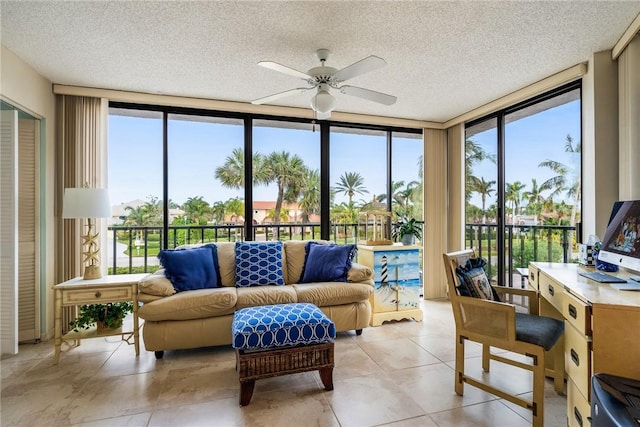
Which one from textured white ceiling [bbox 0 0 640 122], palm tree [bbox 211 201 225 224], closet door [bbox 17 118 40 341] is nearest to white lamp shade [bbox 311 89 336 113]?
textured white ceiling [bbox 0 0 640 122]

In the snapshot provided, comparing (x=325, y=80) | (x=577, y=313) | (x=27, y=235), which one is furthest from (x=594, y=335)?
(x=27, y=235)

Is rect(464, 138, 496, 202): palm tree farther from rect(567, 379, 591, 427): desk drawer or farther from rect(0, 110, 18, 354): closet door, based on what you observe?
rect(0, 110, 18, 354): closet door

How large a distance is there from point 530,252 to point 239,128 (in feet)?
12.4

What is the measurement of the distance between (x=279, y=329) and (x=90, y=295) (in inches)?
69.5

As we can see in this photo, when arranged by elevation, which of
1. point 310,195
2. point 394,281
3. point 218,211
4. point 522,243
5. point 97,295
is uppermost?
point 310,195

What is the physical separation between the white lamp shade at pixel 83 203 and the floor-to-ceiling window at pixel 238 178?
0.86m

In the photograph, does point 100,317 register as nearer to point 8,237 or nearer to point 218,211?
point 8,237

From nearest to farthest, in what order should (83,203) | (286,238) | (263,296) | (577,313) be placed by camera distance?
(577,313) → (83,203) → (263,296) → (286,238)

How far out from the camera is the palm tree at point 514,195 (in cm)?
366

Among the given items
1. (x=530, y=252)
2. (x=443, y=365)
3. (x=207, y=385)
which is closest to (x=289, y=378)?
Result: (x=207, y=385)

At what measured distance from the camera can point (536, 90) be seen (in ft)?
10.6

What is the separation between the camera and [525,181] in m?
3.57

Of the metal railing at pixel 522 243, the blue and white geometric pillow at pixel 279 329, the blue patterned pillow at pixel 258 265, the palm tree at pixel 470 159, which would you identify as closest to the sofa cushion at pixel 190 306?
the blue patterned pillow at pixel 258 265

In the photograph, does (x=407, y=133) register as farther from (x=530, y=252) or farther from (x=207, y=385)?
(x=207, y=385)
